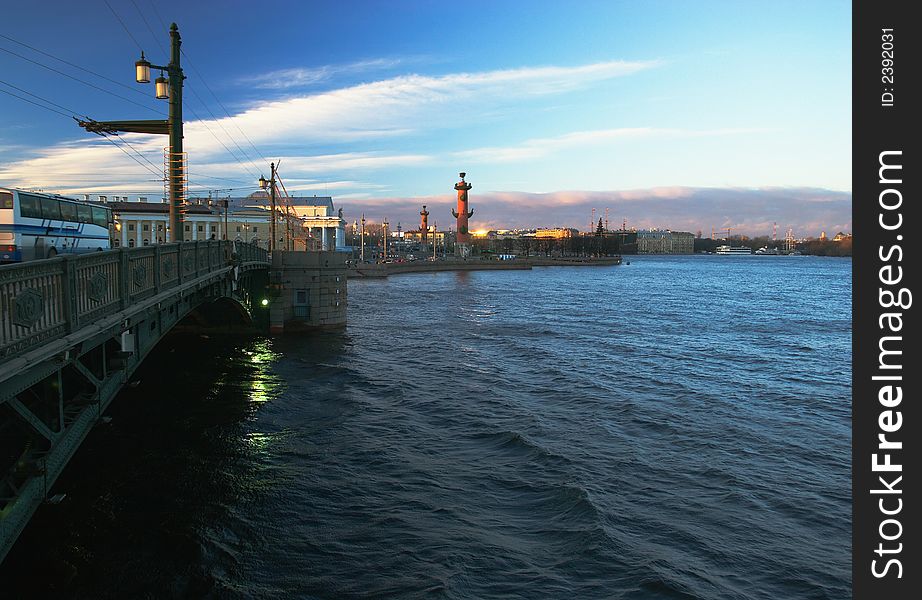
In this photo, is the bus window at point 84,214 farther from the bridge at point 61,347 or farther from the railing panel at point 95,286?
the railing panel at point 95,286

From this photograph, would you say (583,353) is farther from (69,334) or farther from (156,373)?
(69,334)

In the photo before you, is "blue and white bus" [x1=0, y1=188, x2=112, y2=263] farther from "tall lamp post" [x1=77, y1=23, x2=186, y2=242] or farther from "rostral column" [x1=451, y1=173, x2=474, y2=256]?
"rostral column" [x1=451, y1=173, x2=474, y2=256]

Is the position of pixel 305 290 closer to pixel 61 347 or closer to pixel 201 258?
pixel 201 258

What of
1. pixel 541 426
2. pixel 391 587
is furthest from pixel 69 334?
pixel 541 426

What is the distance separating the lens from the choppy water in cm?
979

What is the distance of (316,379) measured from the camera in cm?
2336

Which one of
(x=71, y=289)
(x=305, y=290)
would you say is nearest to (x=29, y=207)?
(x=305, y=290)

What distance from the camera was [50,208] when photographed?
22375 millimetres

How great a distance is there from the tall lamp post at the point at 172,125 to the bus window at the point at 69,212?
682 cm

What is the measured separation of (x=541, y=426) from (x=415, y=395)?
504 centimetres

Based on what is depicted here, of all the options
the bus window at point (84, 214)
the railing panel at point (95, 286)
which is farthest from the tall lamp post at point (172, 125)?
the railing panel at point (95, 286)

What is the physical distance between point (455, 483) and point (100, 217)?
68.3ft

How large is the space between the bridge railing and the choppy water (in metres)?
3.81

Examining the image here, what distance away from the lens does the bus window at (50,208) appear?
21812mm
